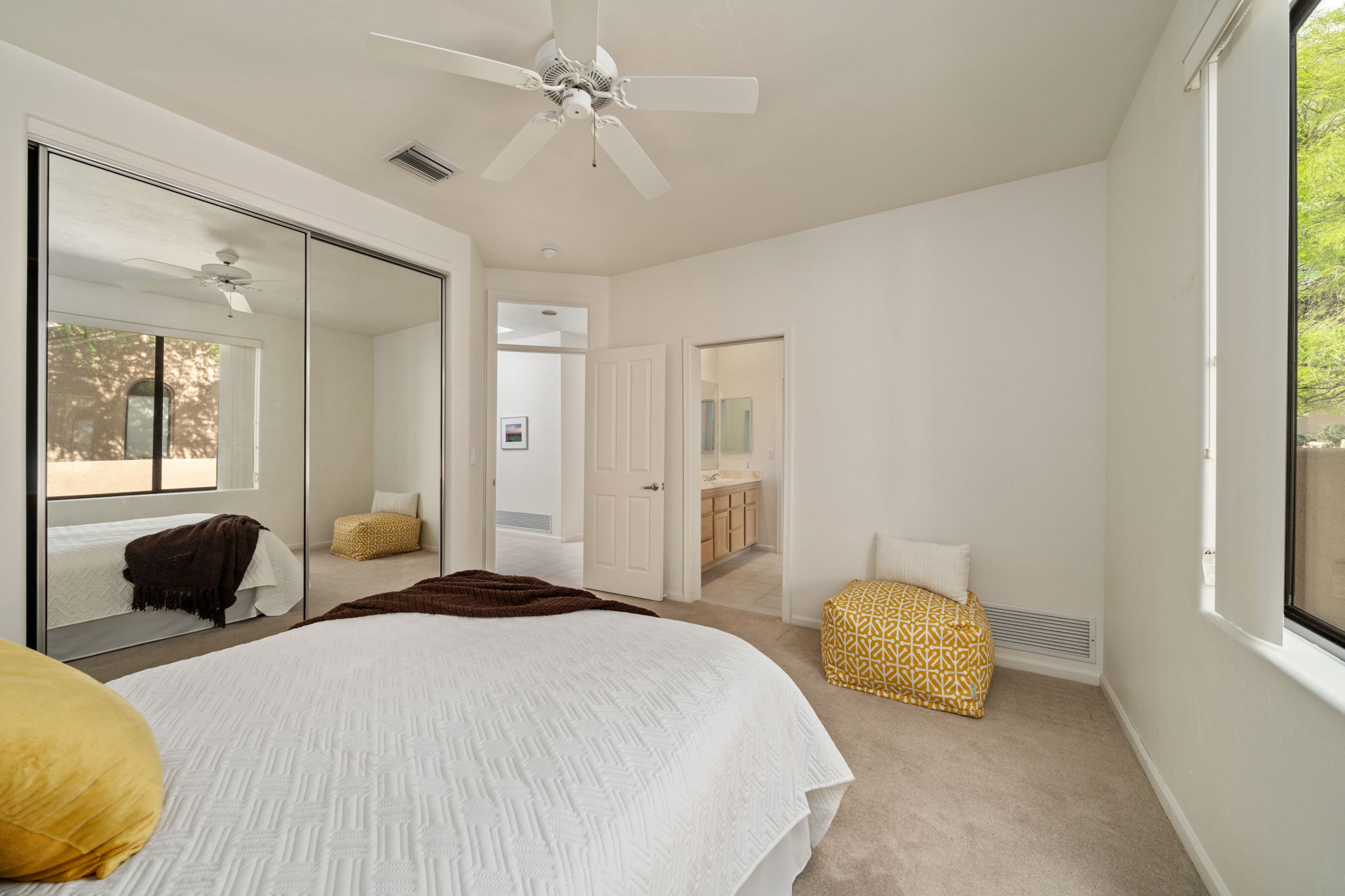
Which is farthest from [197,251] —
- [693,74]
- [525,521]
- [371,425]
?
[525,521]

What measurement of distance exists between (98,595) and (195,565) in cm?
31

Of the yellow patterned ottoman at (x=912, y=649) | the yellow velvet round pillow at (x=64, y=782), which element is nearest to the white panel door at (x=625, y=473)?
the yellow patterned ottoman at (x=912, y=649)

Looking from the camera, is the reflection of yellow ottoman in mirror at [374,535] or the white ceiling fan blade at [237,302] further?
the reflection of yellow ottoman in mirror at [374,535]

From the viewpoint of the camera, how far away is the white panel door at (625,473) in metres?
3.99

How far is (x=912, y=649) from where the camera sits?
239cm

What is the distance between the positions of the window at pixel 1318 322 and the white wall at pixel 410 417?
12.3 ft

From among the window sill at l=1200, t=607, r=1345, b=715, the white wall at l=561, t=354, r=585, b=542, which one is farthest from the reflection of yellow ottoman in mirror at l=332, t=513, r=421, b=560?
the window sill at l=1200, t=607, r=1345, b=715

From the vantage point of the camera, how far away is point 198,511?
239 cm

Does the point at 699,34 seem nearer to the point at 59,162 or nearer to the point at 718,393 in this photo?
the point at 59,162

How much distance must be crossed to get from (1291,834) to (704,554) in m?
3.71

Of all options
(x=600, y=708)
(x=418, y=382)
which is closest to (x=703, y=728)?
(x=600, y=708)

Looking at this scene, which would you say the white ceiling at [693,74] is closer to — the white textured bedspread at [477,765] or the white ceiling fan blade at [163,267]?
the white ceiling fan blade at [163,267]

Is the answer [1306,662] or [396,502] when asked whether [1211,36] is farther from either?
[396,502]

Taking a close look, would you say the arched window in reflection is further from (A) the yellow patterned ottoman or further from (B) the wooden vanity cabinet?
(B) the wooden vanity cabinet
